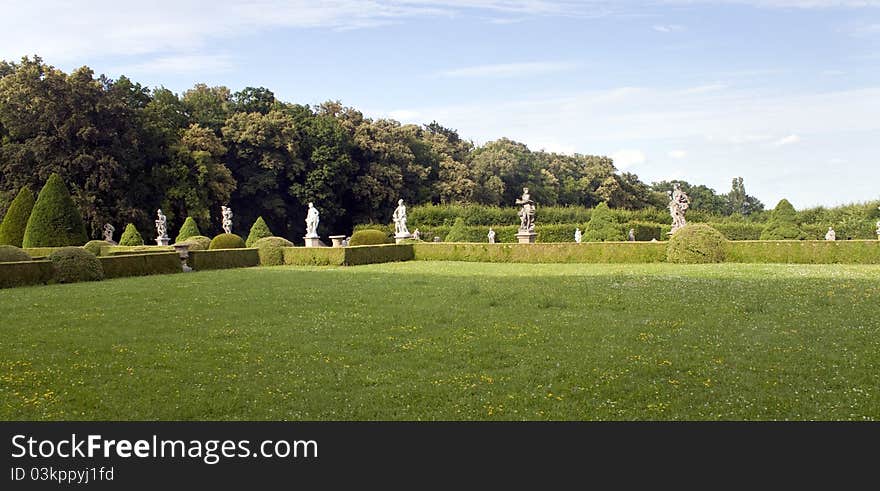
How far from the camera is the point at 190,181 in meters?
43.7

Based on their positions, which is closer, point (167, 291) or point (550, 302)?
point (550, 302)

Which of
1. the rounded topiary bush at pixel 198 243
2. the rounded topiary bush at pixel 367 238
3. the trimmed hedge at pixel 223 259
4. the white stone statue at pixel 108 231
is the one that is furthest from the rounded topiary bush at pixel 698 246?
the white stone statue at pixel 108 231

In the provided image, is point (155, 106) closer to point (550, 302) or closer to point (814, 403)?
point (550, 302)

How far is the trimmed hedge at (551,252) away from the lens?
24234 millimetres

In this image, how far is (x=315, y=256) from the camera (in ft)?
88.5

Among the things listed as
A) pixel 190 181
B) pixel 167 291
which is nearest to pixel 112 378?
pixel 167 291

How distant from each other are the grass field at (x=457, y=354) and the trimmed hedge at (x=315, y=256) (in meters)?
12.1

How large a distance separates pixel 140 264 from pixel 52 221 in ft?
31.5

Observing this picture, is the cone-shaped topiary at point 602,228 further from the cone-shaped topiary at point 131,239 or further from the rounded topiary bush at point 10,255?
the rounded topiary bush at point 10,255

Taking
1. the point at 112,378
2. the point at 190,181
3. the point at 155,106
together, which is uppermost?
the point at 155,106

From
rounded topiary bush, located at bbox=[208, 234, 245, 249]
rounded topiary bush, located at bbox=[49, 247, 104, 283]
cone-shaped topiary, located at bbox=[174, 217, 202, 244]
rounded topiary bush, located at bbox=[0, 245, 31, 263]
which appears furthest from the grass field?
cone-shaped topiary, located at bbox=[174, 217, 202, 244]

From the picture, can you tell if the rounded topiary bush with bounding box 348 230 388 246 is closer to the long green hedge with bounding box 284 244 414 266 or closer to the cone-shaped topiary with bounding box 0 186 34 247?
the long green hedge with bounding box 284 244 414 266

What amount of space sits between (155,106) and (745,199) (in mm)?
79828
